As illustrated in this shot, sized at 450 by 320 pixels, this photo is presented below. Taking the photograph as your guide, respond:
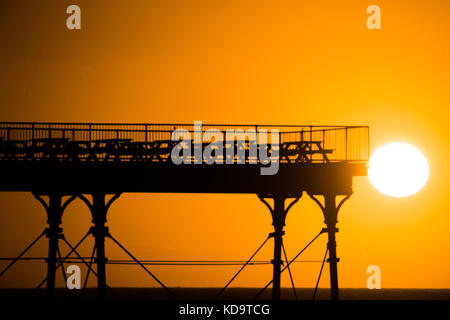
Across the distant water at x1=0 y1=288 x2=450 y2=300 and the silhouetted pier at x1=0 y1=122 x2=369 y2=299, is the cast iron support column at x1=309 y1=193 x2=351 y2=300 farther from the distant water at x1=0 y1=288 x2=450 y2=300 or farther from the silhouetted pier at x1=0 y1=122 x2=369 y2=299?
the distant water at x1=0 y1=288 x2=450 y2=300

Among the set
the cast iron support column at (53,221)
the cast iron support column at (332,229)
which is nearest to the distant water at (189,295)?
the cast iron support column at (53,221)

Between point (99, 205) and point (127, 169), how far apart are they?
247cm

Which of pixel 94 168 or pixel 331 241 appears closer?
pixel 94 168

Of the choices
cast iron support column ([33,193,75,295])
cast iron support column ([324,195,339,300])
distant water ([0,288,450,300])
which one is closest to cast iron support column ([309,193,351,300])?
cast iron support column ([324,195,339,300])

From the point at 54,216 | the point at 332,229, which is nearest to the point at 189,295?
the point at 54,216

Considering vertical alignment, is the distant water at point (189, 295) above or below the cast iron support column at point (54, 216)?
below

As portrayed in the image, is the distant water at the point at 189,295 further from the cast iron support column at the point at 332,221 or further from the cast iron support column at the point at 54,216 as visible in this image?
the cast iron support column at the point at 332,221

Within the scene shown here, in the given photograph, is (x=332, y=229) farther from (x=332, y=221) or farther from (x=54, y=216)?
(x=54, y=216)

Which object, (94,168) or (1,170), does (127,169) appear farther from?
(1,170)
